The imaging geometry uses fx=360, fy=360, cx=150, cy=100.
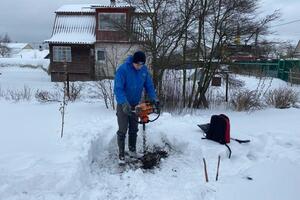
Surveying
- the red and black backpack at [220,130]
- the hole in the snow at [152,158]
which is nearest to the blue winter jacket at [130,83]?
the hole in the snow at [152,158]

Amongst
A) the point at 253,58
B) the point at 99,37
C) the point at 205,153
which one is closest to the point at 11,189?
the point at 205,153

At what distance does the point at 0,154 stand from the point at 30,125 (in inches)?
A: 90.0

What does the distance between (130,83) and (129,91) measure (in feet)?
0.49

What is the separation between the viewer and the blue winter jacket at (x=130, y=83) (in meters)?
5.54

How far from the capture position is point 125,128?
5.88 m

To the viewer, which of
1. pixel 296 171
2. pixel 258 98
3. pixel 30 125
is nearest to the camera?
pixel 296 171

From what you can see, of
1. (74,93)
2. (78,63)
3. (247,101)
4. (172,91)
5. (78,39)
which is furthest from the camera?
(78,63)

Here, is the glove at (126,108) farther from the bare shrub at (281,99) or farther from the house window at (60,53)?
the house window at (60,53)

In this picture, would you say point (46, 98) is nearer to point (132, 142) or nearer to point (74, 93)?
point (74, 93)

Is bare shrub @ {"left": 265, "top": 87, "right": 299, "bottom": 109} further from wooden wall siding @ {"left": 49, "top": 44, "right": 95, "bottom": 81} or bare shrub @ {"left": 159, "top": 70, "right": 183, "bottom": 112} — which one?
wooden wall siding @ {"left": 49, "top": 44, "right": 95, "bottom": 81}

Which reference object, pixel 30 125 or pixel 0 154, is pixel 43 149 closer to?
pixel 0 154

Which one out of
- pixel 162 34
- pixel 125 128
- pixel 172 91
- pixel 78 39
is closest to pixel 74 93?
pixel 172 91

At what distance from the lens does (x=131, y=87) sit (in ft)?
19.0

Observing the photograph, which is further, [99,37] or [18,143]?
[99,37]
